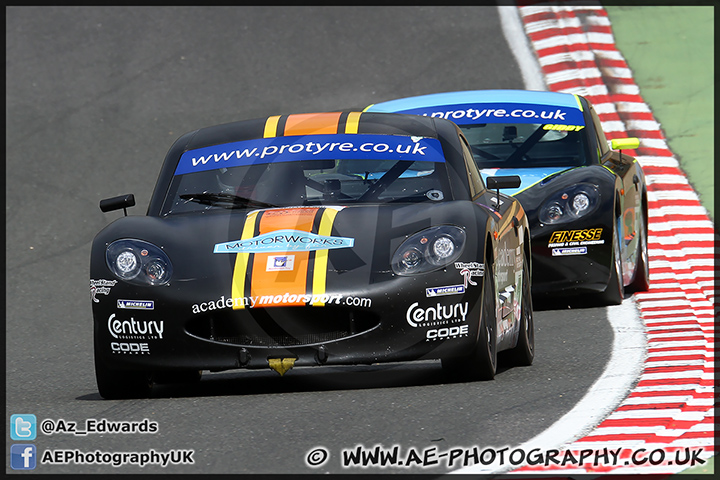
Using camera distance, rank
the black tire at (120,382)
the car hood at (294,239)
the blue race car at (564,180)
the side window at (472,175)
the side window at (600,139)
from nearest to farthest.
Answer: the car hood at (294,239) → the black tire at (120,382) → the side window at (472,175) → the blue race car at (564,180) → the side window at (600,139)

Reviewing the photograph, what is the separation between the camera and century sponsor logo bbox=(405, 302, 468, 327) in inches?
239

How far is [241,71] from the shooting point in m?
17.4

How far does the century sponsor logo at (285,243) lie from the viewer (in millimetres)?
6219

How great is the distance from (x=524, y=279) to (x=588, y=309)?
183 cm

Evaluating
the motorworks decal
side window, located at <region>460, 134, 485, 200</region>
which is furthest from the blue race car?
the motorworks decal

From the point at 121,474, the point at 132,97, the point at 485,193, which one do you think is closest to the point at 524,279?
the point at 485,193

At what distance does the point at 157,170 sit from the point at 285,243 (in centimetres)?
843

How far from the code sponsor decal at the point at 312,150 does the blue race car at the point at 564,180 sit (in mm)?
2253

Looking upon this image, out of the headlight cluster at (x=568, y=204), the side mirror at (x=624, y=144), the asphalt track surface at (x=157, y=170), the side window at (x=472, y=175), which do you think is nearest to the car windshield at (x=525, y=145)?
the side mirror at (x=624, y=144)

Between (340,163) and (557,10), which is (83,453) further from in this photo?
(557,10)

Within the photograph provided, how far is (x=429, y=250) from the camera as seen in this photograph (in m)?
6.21

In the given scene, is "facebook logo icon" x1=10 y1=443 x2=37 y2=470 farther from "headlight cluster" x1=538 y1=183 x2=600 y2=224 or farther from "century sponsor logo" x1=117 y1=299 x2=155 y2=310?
"headlight cluster" x1=538 y1=183 x2=600 y2=224

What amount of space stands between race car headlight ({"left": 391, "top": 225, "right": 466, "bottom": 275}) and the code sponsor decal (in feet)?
→ 3.21

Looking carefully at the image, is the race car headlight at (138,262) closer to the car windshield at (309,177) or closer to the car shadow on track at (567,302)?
the car windshield at (309,177)
